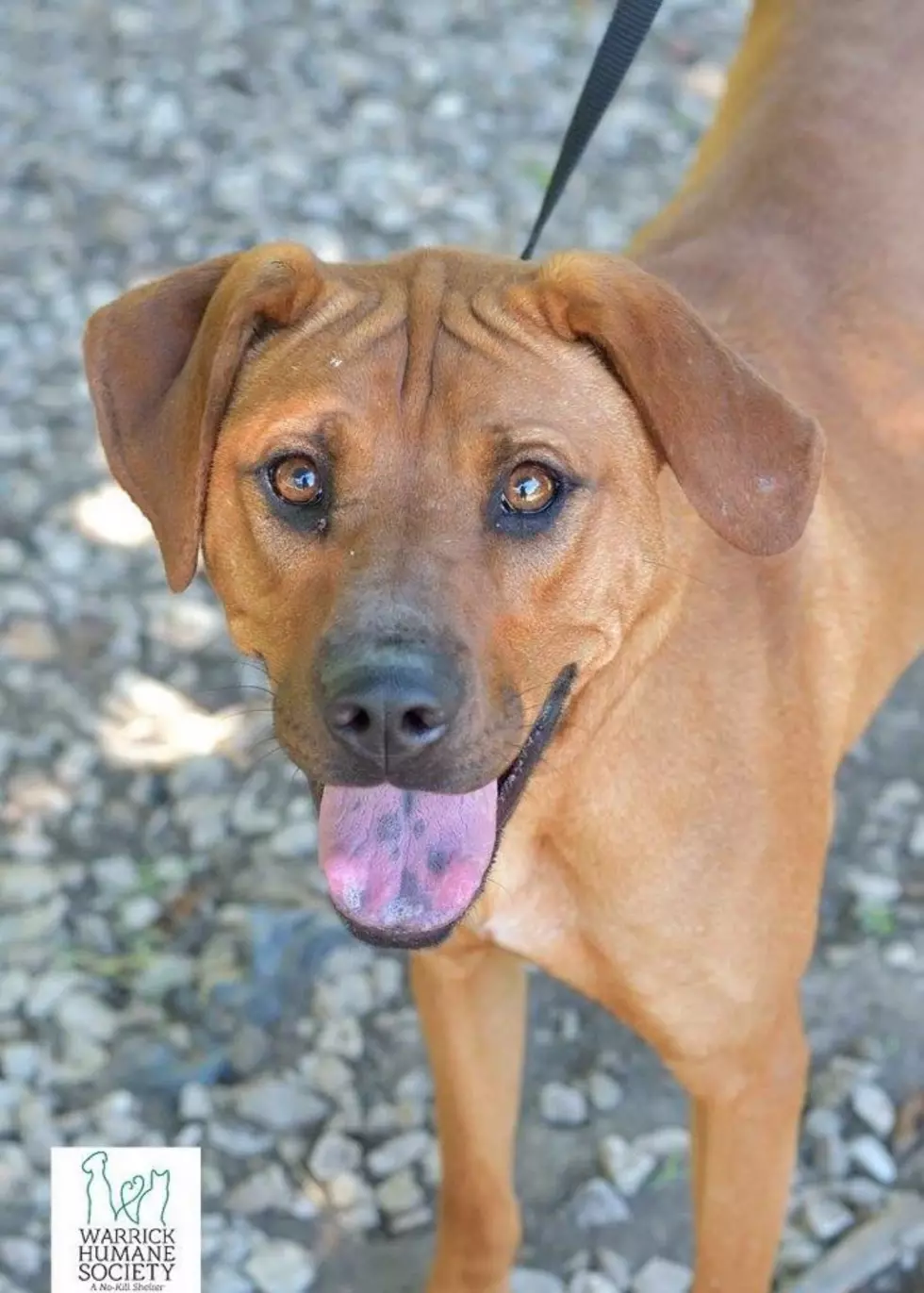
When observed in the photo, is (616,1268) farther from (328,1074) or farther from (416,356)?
(416,356)

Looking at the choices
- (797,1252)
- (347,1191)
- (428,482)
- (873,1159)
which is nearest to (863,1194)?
(873,1159)

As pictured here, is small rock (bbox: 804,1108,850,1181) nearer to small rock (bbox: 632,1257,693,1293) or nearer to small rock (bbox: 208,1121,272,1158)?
small rock (bbox: 632,1257,693,1293)

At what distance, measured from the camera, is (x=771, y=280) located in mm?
3438

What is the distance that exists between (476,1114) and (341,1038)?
65 cm

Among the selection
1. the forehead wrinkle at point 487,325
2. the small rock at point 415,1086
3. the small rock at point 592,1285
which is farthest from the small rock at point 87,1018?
the forehead wrinkle at point 487,325

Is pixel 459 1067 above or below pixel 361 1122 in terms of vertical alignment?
above

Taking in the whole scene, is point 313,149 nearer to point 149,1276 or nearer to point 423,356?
point 423,356

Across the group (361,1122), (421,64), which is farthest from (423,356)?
(421,64)

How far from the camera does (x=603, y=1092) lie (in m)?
3.91

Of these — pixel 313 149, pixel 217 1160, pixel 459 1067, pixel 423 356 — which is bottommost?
pixel 217 1160

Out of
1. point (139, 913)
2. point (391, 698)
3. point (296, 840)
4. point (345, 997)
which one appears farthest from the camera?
point (296, 840)

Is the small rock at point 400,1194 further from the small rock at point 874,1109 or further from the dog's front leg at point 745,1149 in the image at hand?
the small rock at point 874,1109

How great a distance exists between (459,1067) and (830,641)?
1.10 m

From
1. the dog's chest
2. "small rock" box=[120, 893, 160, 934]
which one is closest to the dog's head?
the dog's chest
